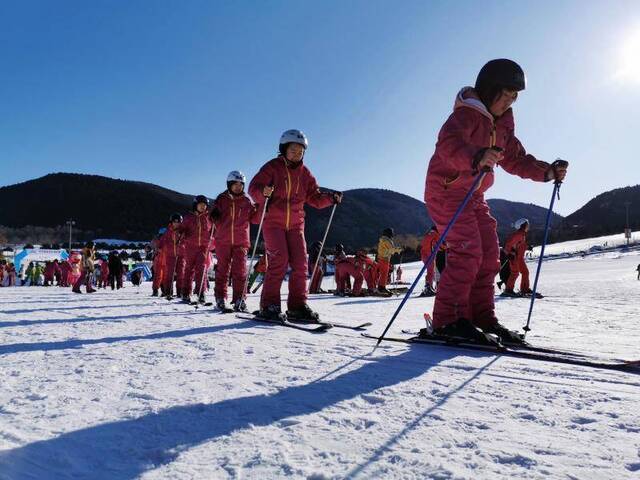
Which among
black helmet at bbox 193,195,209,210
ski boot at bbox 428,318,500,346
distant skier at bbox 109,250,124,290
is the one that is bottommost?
ski boot at bbox 428,318,500,346

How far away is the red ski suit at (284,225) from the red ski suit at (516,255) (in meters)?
7.05

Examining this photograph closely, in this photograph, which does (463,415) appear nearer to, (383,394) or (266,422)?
(383,394)

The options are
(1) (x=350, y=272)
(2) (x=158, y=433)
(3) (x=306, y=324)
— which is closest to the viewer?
(2) (x=158, y=433)

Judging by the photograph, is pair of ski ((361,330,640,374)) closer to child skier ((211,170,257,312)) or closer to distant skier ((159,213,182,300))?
child skier ((211,170,257,312))

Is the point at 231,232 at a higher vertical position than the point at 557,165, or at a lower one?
lower

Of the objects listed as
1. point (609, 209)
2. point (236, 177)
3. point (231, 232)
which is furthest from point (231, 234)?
point (609, 209)

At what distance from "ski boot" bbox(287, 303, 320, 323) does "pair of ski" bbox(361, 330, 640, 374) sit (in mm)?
1257

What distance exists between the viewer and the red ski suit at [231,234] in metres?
6.99

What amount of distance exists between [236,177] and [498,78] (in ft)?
15.9

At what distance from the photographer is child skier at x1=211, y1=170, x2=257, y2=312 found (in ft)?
22.7

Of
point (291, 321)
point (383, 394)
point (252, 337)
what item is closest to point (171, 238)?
point (291, 321)

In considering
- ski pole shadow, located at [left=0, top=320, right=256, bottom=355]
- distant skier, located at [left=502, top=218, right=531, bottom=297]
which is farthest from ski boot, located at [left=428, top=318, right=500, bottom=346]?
distant skier, located at [left=502, top=218, right=531, bottom=297]

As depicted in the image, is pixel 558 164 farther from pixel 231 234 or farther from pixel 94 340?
pixel 231 234

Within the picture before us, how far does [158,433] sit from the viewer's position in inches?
Result: 56.1
